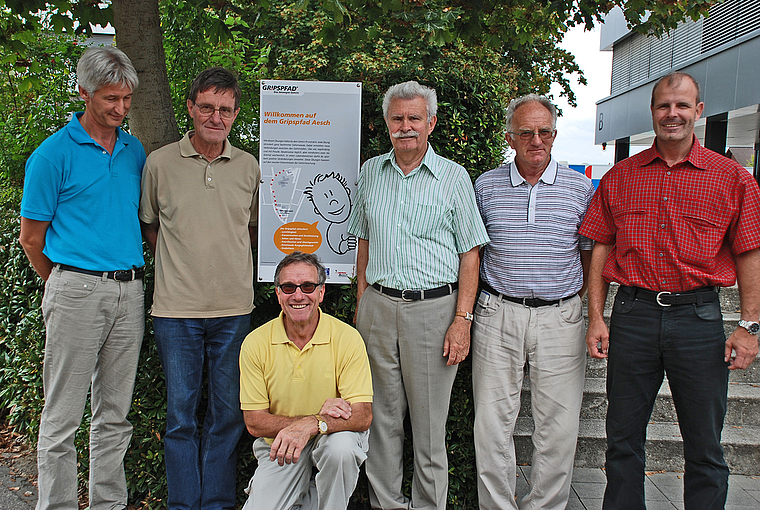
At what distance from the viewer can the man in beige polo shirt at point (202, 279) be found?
129 inches

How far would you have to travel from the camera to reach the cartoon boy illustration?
3809 mm

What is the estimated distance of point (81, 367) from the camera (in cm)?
318

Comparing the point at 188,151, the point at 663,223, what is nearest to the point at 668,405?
the point at 663,223

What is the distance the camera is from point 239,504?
12.3 feet

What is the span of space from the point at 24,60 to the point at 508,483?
5055 mm

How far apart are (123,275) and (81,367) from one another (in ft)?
1.73

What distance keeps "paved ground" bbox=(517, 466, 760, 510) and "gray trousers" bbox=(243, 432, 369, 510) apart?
1.63 metres

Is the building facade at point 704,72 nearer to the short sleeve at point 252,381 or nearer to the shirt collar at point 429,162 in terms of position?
the shirt collar at point 429,162

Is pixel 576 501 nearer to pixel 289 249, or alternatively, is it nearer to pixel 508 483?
pixel 508 483

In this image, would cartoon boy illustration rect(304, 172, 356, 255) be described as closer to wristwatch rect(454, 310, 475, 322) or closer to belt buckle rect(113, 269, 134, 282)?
wristwatch rect(454, 310, 475, 322)

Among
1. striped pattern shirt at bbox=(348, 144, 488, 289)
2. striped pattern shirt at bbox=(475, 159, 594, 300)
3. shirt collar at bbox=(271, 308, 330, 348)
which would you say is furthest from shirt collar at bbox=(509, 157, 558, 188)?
shirt collar at bbox=(271, 308, 330, 348)

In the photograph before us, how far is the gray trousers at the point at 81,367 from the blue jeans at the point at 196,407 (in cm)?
19

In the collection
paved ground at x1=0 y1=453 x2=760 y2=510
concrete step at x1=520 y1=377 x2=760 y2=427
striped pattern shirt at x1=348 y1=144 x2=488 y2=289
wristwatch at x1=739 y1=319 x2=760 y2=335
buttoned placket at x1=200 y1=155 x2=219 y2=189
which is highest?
buttoned placket at x1=200 y1=155 x2=219 y2=189

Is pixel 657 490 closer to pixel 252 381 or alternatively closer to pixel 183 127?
pixel 252 381
